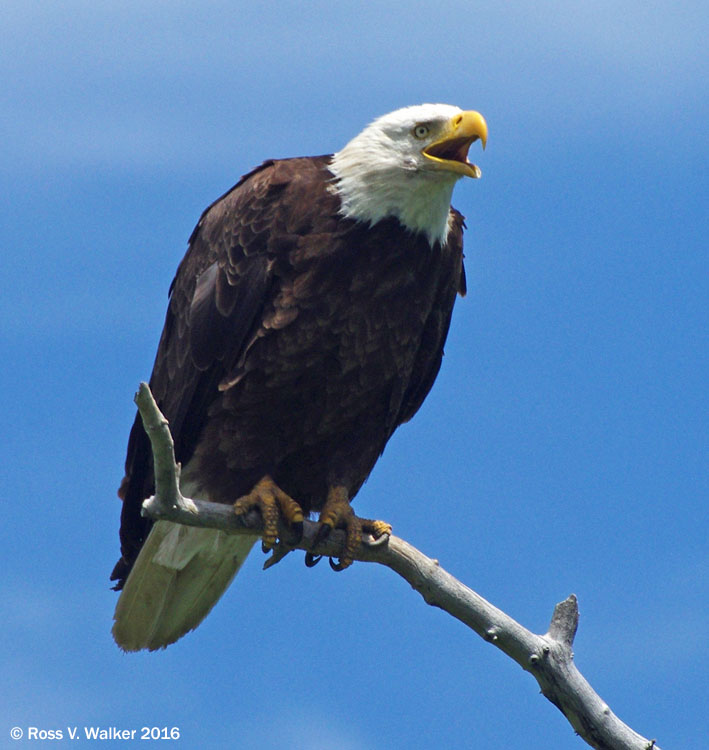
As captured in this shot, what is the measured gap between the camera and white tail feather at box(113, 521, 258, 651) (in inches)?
261

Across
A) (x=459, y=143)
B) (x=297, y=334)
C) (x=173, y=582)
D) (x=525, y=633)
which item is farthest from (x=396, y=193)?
(x=173, y=582)

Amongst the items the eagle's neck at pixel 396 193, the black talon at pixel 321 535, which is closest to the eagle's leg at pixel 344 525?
the black talon at pixel 321 535

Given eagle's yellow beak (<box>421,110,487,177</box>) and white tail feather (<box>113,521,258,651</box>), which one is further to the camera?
white tail feather (<box>113,521,258,651</box>)

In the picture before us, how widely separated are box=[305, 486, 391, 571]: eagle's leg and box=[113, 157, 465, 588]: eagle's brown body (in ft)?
0.45

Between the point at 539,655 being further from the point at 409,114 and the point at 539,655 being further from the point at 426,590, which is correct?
the point at 409,114

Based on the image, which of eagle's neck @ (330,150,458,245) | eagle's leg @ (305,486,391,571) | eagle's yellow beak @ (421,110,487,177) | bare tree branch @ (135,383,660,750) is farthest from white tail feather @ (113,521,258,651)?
eagle's yellow beak @ (421,110,487,177)

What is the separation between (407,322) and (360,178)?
2.30ft

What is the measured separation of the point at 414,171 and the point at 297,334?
36.6 inches

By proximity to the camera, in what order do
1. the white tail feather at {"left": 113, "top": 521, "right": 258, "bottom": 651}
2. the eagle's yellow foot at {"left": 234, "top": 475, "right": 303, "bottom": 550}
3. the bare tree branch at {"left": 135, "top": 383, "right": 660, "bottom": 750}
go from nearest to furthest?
the bare tree branch at {"left": 135, "top": 383, "right": 660, "bottom": 750} < the eagle's yellow foot at {"left": 234, "top": 475, "right": 303, "bottom": 550} < the white tail feather at {"left": 113, "top": 521, "right": 258, "bottom": 651}

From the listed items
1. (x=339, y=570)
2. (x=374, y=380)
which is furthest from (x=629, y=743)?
(x=374, y=380)

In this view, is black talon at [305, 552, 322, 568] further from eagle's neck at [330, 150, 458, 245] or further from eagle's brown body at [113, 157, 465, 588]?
eagle's neck at [330, 150, 458, 245]

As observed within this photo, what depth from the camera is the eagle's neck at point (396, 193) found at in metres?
5.93

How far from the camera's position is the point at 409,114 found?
606 cm

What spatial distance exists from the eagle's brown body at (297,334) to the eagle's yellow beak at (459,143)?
1.18 ft
